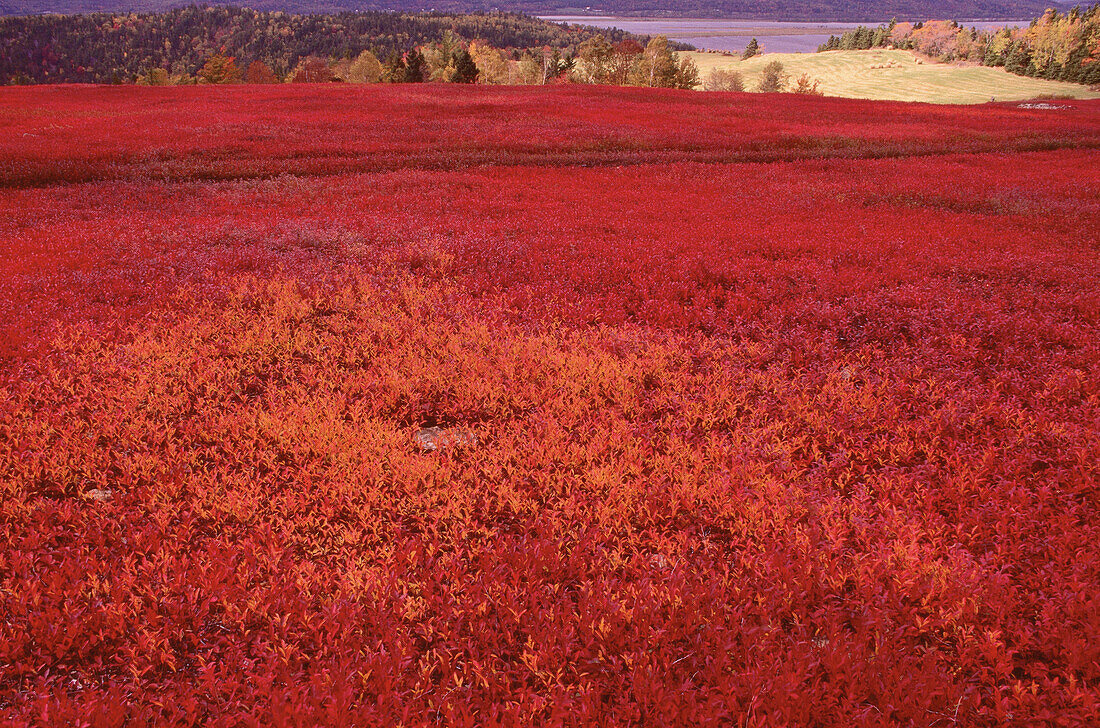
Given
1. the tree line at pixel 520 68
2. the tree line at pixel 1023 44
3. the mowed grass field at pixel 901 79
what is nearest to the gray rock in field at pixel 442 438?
the tree line at pixel 520 68

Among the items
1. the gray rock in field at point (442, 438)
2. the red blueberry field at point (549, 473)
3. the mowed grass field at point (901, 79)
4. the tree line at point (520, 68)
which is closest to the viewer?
the red blueberry field at point (549, 473)

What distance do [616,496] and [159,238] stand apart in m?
11.6

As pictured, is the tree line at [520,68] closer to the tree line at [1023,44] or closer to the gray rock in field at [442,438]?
the tree line at [1023,44]

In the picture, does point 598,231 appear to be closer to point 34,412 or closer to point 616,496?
point 616,496

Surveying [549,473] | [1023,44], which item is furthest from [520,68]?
[549,473]

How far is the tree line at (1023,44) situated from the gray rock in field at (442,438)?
11983cm

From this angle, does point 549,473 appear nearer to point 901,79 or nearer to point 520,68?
point 520,68

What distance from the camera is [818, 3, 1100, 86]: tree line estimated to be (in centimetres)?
8812

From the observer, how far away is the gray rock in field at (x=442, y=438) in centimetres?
540

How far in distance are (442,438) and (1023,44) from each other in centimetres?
14412

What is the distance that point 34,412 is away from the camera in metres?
5.70

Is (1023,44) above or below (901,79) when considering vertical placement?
above

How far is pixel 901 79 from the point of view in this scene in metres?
97.2

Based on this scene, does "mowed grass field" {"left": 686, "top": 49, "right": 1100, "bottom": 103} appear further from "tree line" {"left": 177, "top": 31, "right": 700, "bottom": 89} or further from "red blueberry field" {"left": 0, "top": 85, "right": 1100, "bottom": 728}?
"red blueberry field" {"left": 0, "top": 85, "right": 1100, "bottom": 728}
